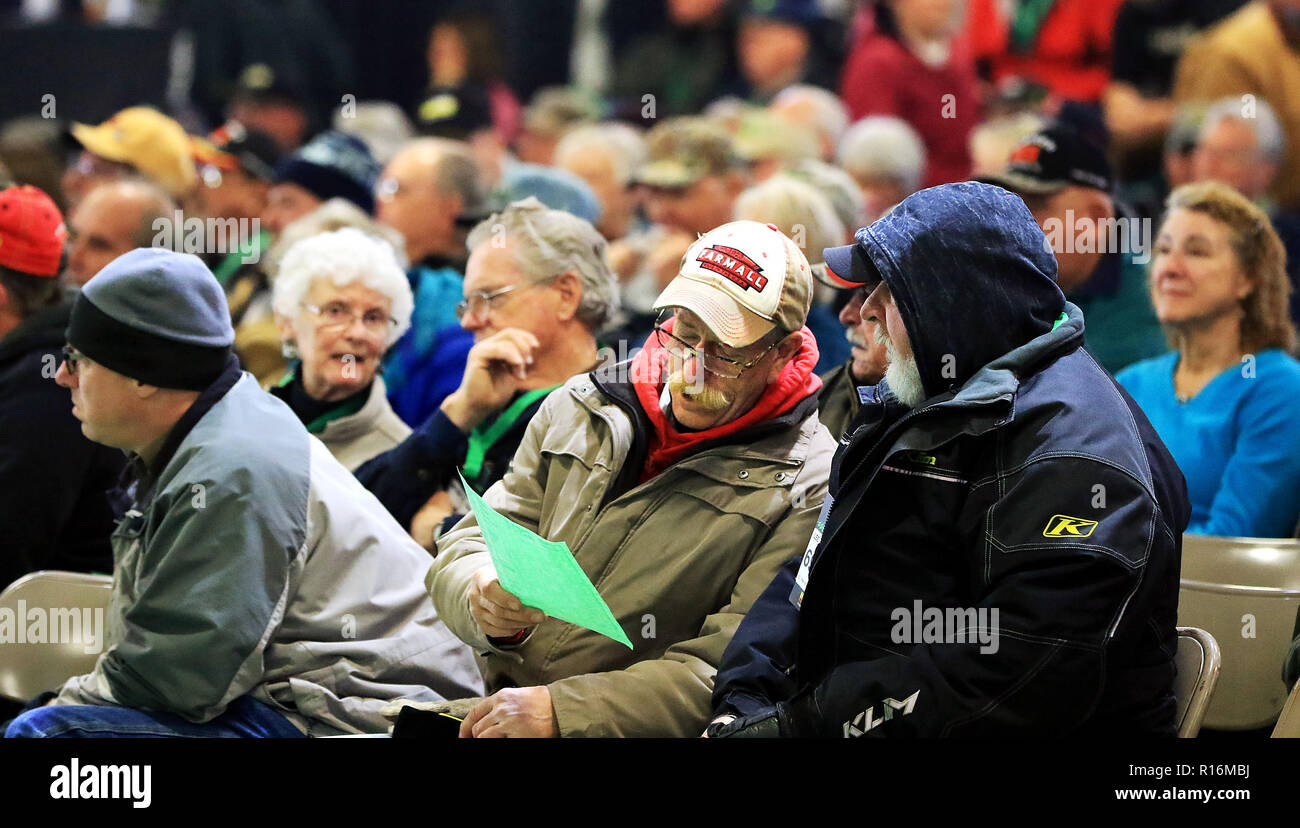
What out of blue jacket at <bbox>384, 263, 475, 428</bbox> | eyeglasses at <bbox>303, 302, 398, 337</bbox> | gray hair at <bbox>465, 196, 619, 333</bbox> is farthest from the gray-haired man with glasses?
blue jacket at <bbox>384, 263, 475, 428</bbox>

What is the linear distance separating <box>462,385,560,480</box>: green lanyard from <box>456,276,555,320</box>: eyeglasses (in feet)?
0.96

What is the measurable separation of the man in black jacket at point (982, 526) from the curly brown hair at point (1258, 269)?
194 centimetres

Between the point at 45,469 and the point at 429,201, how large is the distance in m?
2.40

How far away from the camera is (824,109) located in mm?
8797

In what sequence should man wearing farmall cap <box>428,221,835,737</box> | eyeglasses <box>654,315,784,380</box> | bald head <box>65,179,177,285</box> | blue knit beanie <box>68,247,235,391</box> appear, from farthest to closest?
bald head <box>65,179,177,285</box> → blue knit beanie <box>68,247,235,391</box> → eyeglasses <box>654,315,784,380</box> → man wearing farmall cap <box>428,221,835,737</box>

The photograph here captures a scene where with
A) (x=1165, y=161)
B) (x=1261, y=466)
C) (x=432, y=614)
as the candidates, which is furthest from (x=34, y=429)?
(x=1165, y=161)

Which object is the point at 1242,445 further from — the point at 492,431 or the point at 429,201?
the point at 429,201

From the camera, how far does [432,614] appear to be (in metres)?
3.46

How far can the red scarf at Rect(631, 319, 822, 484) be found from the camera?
318 centimetres

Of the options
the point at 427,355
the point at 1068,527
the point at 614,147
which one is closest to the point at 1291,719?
the point at 1068,527

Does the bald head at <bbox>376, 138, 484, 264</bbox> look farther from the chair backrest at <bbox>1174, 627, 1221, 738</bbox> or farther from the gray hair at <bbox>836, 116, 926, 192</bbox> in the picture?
the chair backrest at <bbox>1174, 627, 1221, 738</bbox>

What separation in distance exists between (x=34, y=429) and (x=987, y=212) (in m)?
2.73

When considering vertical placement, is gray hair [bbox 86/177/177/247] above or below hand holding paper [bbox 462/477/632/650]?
above

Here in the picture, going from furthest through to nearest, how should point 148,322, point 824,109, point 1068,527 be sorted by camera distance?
point 824,109 → point 148,322 → point 1068,527
